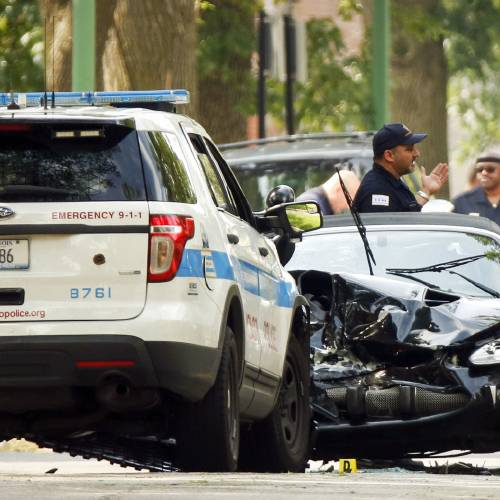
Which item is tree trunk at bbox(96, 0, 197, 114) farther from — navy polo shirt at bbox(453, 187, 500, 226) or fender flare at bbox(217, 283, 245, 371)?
fender flare at bbox(217, 283, 245, 371)

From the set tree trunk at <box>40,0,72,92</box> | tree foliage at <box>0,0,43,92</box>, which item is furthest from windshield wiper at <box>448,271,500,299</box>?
tree foliage at <box>0,0,43,92</box>

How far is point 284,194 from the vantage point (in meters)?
11.2

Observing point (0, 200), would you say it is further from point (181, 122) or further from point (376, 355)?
point (376, 355)

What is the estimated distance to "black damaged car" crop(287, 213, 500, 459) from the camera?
11117 mm

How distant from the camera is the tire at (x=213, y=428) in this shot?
9.23m

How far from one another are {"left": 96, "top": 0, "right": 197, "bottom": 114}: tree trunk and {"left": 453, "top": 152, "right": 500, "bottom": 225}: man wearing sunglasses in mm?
3243

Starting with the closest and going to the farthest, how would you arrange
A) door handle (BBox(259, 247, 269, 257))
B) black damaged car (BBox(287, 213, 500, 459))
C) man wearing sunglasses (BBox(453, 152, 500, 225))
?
door handle (BBox(259, 247, 269, 257)), black damaged car (BBox(287, 213, 500, 459)), man wearing sunglasses (BBox(453, 152, 500, 225))

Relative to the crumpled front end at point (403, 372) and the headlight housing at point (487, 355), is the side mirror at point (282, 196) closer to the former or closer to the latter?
the crumpled front end at point (403, 372)

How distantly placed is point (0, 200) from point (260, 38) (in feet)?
55.4

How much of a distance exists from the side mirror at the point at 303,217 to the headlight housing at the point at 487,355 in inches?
41.2

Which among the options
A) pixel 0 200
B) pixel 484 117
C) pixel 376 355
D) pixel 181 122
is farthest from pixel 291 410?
pixel 484 117

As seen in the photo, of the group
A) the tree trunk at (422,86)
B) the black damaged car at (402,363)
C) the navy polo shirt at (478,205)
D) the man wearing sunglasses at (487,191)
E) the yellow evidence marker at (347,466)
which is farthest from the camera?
the tree trunk at (422,86)

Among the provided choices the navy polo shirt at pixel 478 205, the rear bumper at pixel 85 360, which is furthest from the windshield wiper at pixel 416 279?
the navy polo shirt at pixel 478 205

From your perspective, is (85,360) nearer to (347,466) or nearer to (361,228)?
(347,466)
